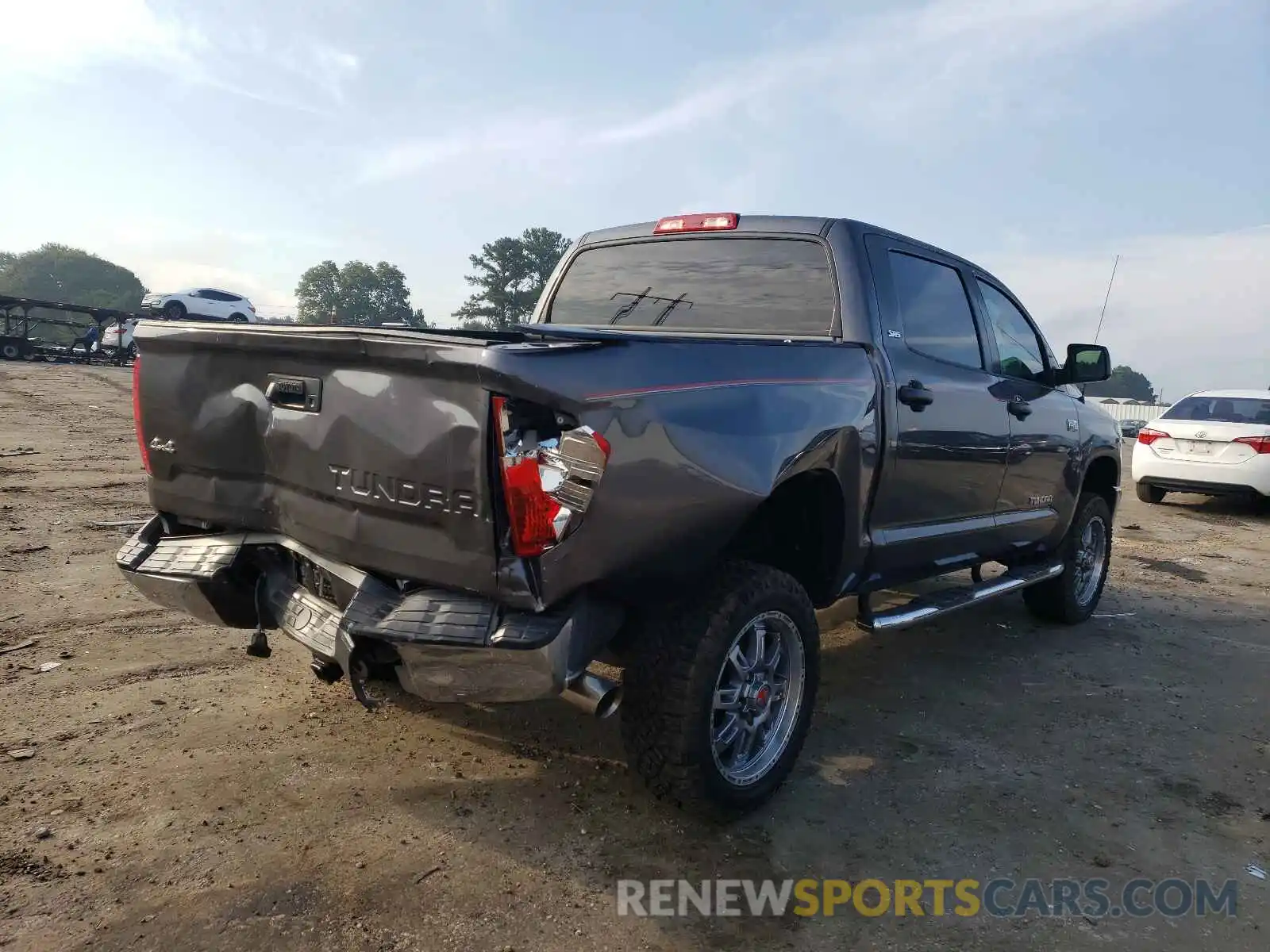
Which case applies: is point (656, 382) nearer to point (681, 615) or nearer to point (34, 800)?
point (681, 615)

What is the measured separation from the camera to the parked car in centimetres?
2838

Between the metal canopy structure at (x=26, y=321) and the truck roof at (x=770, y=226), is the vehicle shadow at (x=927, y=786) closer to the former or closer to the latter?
the truck roof at (x=770, y=226)

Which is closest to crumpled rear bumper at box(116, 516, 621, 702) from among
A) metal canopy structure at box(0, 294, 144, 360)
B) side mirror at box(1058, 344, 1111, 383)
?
side mirror at box(1058, 344, 1111, 383)

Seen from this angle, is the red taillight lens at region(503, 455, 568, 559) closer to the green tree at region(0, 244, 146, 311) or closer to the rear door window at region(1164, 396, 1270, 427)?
the rear door window at region(1164, 396, 1270, 427)

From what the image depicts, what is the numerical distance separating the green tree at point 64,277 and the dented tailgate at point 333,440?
9138 centimetres

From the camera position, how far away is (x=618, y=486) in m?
2.48

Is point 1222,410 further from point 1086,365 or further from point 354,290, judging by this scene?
point 354,290

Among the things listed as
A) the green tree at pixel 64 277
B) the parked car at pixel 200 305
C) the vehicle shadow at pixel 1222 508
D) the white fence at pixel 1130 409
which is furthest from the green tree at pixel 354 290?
the vehicle shadow at pixel 1222 508

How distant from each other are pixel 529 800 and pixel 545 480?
4.24 feet

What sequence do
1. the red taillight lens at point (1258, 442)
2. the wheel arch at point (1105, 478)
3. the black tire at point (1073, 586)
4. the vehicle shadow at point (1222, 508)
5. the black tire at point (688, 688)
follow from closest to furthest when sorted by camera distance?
the black tire at point (688, 688) < the black tire at point (1073, 586) < the wheel arch at point (1105, 478) < the red taillight lens at point (1258, 442) < the vehicle shadow at point (1222, 508)

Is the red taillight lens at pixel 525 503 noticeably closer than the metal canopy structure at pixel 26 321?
Yes

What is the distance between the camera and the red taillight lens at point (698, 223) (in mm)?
4281

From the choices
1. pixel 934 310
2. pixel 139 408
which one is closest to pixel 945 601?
pixel 934 310

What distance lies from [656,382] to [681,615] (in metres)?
0.74
